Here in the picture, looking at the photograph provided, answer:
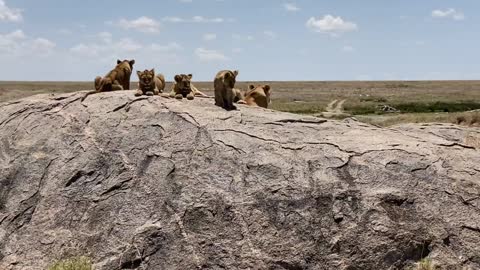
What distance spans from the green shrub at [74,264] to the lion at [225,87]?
4224 millimetres

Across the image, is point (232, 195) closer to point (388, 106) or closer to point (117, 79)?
point (117, 79)

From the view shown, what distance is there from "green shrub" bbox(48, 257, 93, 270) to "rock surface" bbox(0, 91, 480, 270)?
0.61 feet

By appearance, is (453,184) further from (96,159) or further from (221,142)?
(96,159)

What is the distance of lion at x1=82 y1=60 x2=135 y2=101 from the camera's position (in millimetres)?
13469

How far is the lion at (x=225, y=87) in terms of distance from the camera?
11.8 m

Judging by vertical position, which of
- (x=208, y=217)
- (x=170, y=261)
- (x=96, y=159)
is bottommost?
(x=170, y=261)

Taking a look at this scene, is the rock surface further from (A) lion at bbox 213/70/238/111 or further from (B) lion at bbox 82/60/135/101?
(B) lion at bbox 82/60/135/101

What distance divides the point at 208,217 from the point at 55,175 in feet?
10.7

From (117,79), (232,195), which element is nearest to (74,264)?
(232,195)

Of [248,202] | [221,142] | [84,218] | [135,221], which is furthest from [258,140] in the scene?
[84,218]

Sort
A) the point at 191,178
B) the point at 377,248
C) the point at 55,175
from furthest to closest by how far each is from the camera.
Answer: the point at 55,175
the point at 191,178
the point at 377,248

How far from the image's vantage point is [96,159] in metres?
10.9

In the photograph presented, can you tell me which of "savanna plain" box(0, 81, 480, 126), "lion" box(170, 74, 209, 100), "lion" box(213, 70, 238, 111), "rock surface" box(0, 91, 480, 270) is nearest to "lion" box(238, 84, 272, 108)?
"lion" box(170, 74, 209, 100)

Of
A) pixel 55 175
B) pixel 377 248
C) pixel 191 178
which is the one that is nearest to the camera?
pixel 377 248
